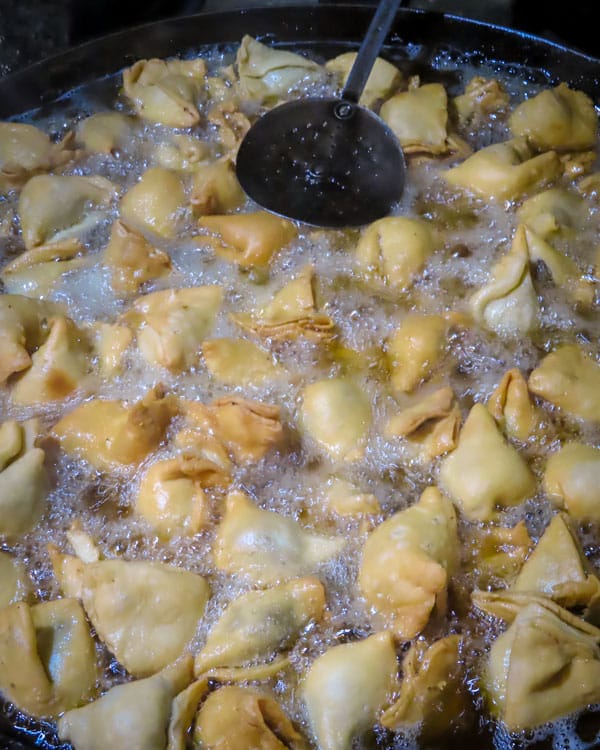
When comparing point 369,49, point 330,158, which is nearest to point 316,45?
point 369,49

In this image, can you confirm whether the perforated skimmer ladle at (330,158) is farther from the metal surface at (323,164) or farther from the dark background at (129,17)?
the dark background at (129,17)

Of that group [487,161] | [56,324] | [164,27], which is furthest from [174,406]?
[164,27]

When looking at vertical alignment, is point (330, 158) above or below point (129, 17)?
below

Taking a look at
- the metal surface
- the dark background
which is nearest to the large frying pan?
the dark background

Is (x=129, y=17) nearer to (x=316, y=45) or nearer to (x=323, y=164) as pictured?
(x=316, y=45)

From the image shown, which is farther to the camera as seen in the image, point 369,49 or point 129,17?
point 129,17

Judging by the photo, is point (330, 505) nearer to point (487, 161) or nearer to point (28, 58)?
point (487, 161)
